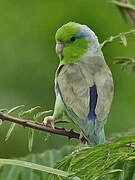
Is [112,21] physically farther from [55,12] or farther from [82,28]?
[82,28]

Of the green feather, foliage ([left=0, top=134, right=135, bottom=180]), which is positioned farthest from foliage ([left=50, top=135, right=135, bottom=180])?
the green feather

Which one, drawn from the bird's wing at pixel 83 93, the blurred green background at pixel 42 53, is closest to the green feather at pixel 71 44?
the bird's wing at pixel 83 93

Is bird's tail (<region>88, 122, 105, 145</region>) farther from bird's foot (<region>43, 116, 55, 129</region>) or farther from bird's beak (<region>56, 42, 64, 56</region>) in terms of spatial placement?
bird's beak (<region>56, 42, 64, 56</region>)

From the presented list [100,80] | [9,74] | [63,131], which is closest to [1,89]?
[9,74]

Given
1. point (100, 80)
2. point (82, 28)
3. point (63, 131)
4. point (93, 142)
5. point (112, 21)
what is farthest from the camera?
point (112, 21)

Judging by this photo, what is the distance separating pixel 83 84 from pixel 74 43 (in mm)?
378

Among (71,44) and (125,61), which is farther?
(71,44)

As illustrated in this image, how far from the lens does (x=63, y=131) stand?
1921 mm

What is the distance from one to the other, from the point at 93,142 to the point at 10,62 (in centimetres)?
281

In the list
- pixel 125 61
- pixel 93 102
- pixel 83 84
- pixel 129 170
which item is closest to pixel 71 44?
pixel 83 84

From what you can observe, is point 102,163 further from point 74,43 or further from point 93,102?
point 74,43

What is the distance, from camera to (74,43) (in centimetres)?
257

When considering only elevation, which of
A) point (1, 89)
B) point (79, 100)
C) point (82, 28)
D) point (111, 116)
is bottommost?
point (111, 116)

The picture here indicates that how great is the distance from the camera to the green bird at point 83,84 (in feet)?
6.96
